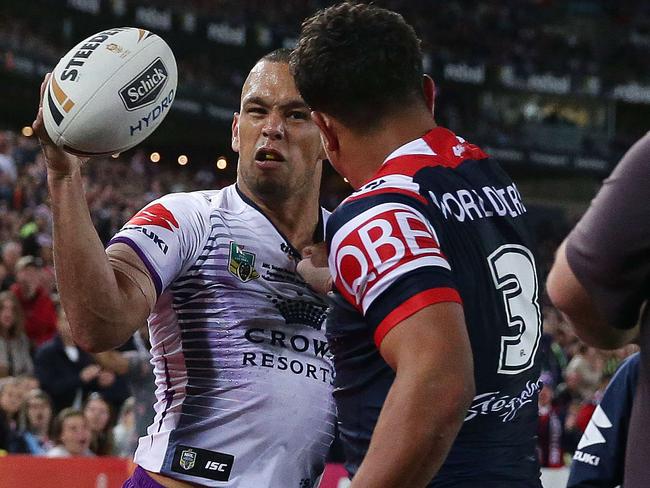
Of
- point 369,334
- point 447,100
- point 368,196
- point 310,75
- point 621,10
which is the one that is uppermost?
point 621,10

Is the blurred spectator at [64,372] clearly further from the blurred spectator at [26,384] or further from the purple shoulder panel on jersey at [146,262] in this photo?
the purple shoulder panel on jersey at [146,262]

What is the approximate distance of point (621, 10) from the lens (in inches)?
1468

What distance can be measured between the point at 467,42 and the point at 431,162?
3184 centimetres

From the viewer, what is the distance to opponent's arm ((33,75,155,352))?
2.86 meters

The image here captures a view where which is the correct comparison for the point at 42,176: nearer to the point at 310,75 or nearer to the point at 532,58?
the point at 310,75

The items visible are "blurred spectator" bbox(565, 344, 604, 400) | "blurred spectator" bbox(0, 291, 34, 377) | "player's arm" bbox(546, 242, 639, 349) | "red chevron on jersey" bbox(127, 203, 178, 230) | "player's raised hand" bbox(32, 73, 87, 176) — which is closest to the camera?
"player's arm" bbox(546, 242, 639, 349)

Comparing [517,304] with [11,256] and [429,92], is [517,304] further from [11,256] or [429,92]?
[11,256]

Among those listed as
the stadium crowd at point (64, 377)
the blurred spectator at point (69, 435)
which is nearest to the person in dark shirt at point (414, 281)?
the stadium crowd at point (64, 377)

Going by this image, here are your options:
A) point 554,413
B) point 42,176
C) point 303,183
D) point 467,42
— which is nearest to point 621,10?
point 467,42

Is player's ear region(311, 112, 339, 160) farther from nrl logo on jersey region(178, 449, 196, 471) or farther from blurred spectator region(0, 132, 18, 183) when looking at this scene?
blurred spectator region(0, 132, 18, 183)

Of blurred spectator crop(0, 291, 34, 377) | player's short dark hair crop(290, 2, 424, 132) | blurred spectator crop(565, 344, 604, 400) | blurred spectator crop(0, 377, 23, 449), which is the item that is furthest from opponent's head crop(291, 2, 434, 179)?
blurred spectator crop(565, 344, 604, 400)

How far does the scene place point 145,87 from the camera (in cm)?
319

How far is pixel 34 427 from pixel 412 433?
6.10 m

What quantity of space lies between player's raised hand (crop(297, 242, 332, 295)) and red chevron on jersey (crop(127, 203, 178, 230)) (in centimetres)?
39
